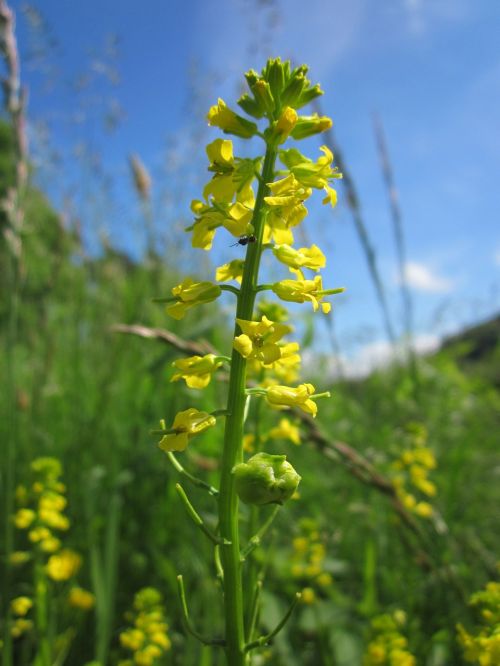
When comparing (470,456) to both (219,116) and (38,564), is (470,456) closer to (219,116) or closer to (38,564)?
(38,564)

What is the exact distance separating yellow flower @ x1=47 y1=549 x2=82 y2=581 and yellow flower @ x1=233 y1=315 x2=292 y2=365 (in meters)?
1.89

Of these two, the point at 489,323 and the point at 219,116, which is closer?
the point at 219,116

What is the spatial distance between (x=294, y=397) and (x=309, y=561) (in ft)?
6.91

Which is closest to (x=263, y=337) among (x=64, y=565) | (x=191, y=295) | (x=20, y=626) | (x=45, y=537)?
(x=191, y=295)

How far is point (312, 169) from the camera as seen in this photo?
56.2 inches

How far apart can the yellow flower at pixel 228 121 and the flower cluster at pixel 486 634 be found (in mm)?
1504

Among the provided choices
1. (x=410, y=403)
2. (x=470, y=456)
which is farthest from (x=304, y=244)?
(x=470, y=456)

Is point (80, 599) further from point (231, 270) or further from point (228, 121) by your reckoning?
point (228, 121)

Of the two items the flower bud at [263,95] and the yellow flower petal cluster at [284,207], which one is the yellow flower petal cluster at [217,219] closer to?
the yellow flower petal cluster at [284,207]

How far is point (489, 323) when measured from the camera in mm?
14211

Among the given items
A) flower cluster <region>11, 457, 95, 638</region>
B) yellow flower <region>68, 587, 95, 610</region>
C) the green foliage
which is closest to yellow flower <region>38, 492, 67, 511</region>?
flower cluster <region>11, 457, 95, 638</region>

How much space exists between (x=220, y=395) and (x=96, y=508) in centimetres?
105

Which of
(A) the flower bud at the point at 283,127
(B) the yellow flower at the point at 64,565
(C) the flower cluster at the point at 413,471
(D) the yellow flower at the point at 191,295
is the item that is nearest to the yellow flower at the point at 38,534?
(B) the yellow flower at the point at 64,565

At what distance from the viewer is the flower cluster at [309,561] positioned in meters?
2.67
